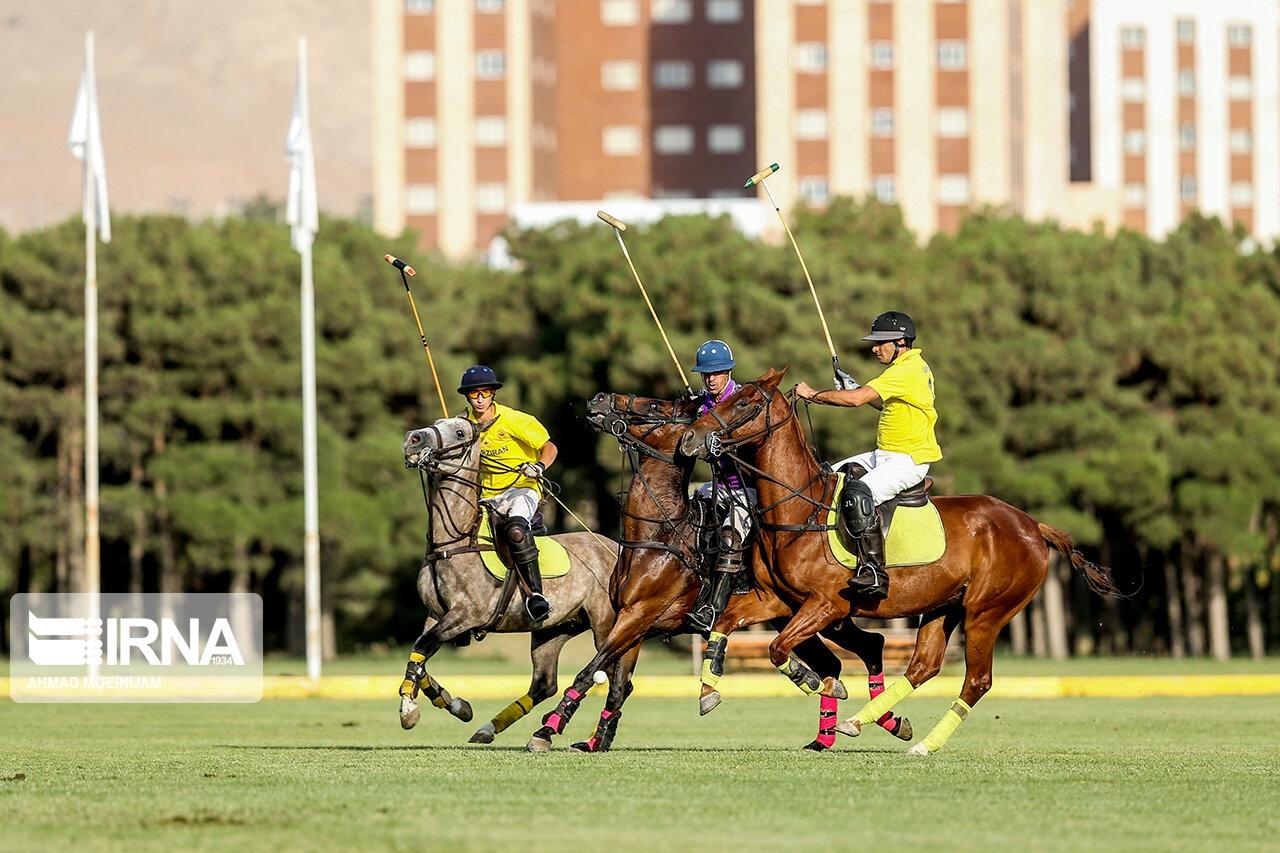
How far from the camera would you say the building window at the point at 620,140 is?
10900cm

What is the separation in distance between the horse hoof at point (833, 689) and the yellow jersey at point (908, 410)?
1.57 meters

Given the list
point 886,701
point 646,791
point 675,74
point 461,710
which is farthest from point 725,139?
point 646,791

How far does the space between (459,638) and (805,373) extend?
105ft

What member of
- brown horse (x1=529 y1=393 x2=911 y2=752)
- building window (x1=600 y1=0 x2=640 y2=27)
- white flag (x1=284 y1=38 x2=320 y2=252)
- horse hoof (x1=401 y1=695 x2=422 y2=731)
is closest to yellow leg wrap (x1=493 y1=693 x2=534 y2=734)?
brown horse (x1=529 y1=393 x2=911 y2=752)

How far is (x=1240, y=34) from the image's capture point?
126 m

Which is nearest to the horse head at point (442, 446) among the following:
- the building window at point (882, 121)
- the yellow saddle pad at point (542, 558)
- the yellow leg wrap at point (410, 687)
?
the yellow saddle pad at point (542, 558)

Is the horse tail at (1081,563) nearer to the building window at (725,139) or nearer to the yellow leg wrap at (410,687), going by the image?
the yellow leg wrap at (410,687)

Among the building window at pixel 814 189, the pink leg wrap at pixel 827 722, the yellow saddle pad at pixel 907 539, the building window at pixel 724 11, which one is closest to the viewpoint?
the yellow saddle pad at pixel 907 539

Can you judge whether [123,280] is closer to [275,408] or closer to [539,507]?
[275,408]

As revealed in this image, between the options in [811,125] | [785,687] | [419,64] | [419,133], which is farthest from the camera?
[419,133]

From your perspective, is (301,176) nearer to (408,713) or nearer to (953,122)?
(408,713)

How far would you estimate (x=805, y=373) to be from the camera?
48125mm

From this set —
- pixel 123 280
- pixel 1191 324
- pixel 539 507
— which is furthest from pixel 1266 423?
pixel 539 507

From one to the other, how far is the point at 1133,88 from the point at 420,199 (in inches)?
1783
